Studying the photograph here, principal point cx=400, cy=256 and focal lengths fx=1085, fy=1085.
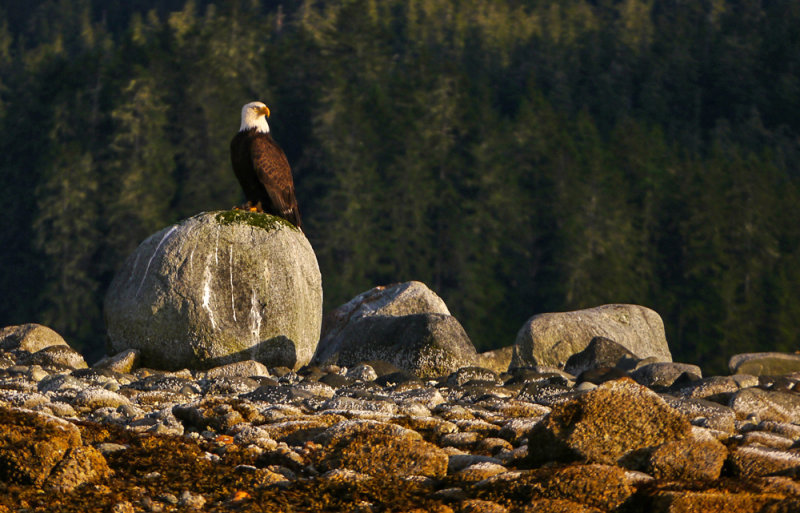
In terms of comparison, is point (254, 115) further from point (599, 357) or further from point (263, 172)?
point (599, 357)

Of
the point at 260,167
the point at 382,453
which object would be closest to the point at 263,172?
the point at 260,167

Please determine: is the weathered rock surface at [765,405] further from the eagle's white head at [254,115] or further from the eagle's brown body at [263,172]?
the eagle's white head at [254,115]

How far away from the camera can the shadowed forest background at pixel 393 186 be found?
33.2m

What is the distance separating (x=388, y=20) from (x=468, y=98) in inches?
510

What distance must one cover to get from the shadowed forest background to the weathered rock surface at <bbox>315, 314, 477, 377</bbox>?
20.5 meters

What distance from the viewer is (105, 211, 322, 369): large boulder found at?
9617 mm

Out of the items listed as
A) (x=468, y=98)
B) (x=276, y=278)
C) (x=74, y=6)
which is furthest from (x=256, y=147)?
(x=74, y=6)

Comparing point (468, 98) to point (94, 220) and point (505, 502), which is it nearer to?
point (94, 220)

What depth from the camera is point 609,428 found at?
4902mm

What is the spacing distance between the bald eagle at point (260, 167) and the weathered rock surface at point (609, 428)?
22.5 feet

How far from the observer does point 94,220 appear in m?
33.4

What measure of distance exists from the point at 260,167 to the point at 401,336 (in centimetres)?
232

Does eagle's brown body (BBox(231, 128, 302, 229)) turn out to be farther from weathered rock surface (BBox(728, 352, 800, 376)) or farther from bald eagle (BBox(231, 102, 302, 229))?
weathered rock surface (BBox(728, 352, 800, 376))

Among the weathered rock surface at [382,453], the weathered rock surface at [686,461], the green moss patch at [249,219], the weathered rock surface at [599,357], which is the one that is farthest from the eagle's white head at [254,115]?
the weathered rock surface at [686,461]
